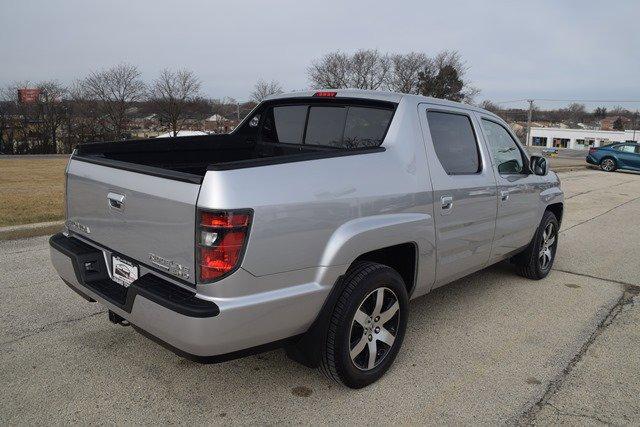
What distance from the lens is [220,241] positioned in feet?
7.36

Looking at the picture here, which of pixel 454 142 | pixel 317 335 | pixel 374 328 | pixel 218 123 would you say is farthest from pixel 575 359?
pixel 218 123

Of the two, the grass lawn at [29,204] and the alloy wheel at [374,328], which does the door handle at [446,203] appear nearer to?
the alloy wheel at [374,328]

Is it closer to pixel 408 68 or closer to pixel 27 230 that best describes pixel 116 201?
pixel 27 230

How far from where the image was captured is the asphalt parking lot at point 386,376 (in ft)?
8.95

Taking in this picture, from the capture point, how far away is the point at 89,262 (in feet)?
9.78

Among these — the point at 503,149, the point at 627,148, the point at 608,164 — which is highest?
the point at 503,149

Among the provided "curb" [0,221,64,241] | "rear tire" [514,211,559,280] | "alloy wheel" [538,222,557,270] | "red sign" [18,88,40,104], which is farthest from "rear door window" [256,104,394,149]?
"red sign" [18,88,40,104]

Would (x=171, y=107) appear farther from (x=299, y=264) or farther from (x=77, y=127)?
(x=299, y=264)

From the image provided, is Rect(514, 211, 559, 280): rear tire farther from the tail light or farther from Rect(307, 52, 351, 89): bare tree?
Rect(307, 52, 351, 89): bare tree

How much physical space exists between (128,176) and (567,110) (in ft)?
329

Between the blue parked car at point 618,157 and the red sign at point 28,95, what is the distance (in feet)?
142

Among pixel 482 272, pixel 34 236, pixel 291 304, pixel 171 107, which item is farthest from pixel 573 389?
pixel 171 107

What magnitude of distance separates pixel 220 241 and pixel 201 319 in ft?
1.19

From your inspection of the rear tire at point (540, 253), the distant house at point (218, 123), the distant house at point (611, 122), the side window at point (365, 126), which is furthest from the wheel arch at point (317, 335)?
the distant house at point (611, 122)
